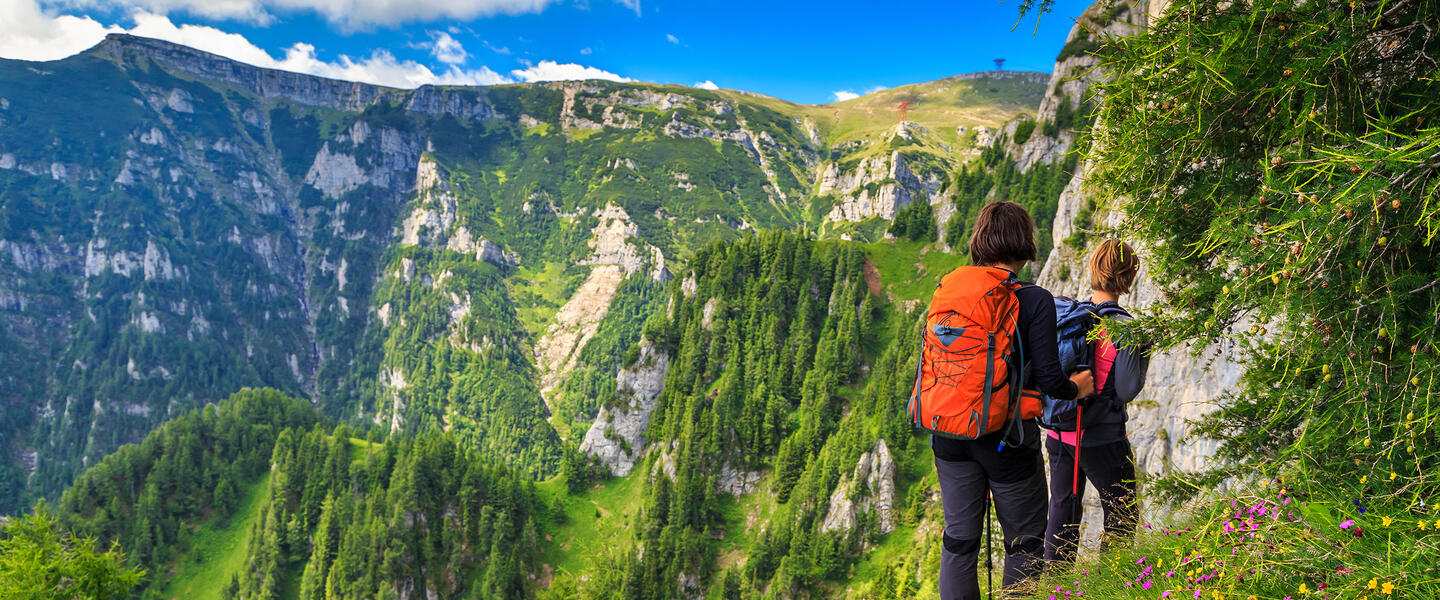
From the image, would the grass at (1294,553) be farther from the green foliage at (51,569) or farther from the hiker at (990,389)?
the green foliage at (51,569)

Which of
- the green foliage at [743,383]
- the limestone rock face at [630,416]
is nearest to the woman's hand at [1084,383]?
the green foliage at [743,383]

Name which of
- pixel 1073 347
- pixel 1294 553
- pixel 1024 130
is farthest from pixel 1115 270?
pixel 1024 130

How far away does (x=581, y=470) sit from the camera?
333 feet

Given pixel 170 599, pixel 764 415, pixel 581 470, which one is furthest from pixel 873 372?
pixel 170 599

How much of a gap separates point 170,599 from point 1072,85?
142 meters

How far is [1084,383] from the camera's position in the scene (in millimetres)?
5625

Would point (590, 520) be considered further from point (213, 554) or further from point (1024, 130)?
point (1024, 130)

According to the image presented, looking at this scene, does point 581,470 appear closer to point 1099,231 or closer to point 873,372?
point 873,372

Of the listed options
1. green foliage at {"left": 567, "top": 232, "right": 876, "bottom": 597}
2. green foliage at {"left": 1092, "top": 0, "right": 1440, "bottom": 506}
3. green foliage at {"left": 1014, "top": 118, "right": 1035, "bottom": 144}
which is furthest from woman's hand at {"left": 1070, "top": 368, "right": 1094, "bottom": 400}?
green foliage at {"left": 1014, "top": 118, "right": 1035, "bottom": 144}

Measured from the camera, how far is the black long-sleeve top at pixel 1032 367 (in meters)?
5.14

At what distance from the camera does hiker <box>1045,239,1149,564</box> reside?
5867mm

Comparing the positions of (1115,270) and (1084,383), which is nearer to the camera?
(1084,383)

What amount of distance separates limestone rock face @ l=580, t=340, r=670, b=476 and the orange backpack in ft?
344

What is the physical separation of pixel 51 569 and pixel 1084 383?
28743 mm
